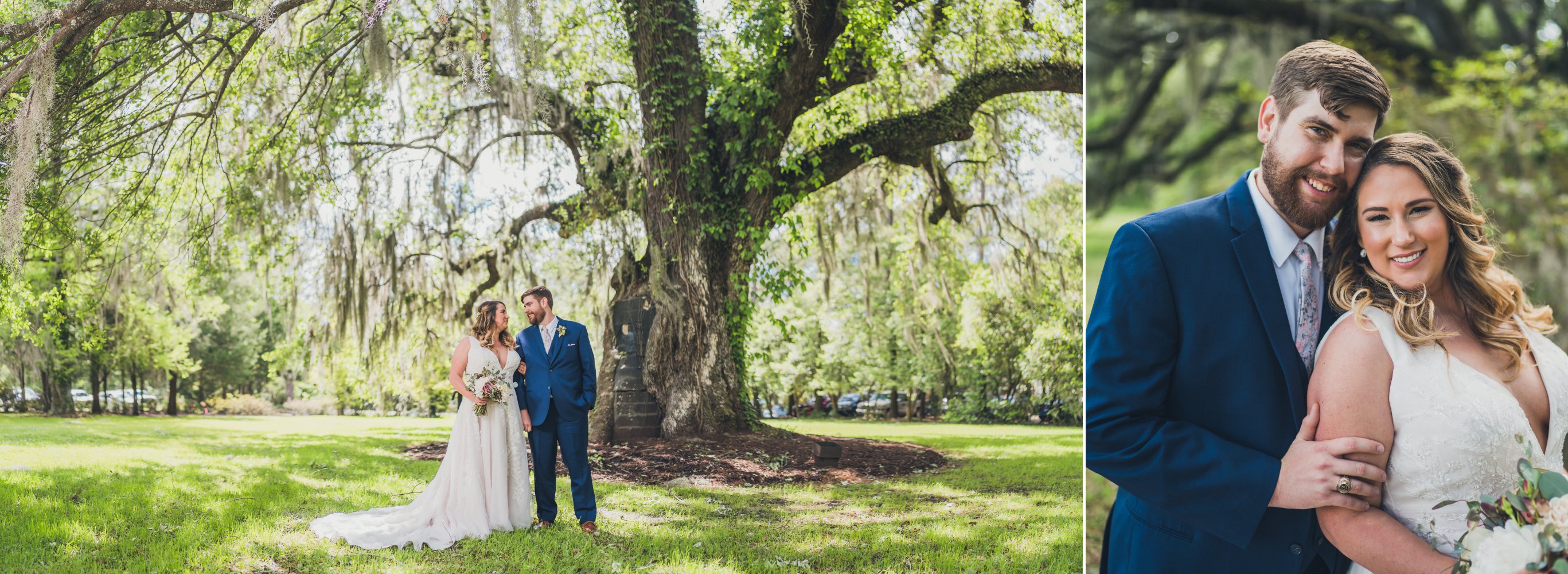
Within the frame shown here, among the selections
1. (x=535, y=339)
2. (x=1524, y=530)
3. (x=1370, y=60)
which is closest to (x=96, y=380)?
(x=535, y=339)

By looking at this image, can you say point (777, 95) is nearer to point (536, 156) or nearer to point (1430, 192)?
point (536, 156)

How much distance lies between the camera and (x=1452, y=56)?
2.95 metres

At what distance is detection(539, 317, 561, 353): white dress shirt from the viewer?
158 inches

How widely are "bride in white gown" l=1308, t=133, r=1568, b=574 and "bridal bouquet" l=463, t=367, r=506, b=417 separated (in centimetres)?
334

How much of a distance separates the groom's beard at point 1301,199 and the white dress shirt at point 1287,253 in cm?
2

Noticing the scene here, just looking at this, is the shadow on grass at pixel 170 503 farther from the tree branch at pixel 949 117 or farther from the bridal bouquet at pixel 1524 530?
the bridal bouquet at pixel 1524 530

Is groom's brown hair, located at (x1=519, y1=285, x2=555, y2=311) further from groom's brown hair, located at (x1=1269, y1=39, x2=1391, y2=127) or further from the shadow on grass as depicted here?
groom's brown hair, located at (x1=1269, y1=39, x2=1391, y2=127)

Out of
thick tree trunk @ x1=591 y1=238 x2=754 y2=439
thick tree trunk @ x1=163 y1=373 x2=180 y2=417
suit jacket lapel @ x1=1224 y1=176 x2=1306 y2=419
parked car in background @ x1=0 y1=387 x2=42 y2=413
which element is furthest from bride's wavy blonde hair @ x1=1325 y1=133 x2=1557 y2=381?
parked car in background @ x1=0 y1=387 x2=42 y2=413

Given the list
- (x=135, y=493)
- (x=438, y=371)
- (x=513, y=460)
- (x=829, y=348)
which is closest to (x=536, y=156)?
(x=438, y=371)

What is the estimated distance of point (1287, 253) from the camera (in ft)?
5.15

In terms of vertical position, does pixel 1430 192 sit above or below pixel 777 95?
below

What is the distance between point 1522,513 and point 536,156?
453 centimetres

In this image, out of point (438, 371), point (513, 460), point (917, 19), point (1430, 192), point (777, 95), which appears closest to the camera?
point (1430, 192)

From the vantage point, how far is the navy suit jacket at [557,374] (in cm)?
401
